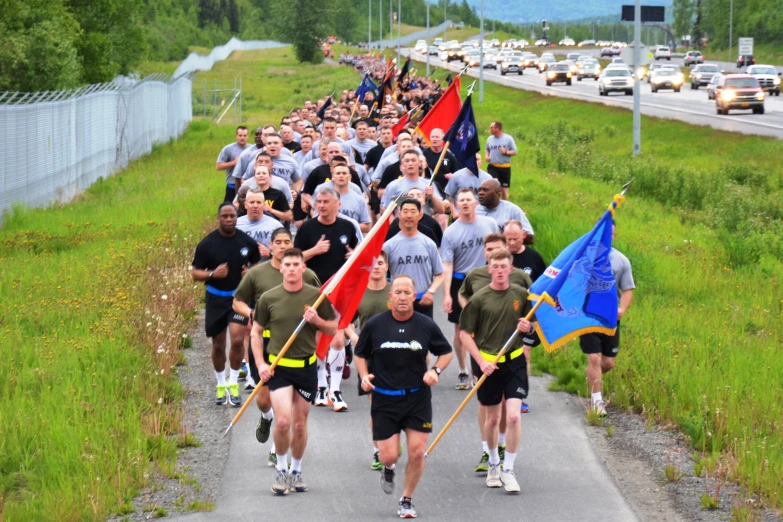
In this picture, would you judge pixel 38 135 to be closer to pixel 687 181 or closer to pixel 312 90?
pixel 687 181

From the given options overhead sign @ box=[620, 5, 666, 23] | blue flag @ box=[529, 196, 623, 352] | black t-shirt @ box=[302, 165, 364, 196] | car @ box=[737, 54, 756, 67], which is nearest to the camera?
blue flag @ box=[529, 196, 623, 352]

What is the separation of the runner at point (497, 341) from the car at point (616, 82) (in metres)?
58.6

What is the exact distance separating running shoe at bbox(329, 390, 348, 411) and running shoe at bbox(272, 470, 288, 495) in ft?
8.30

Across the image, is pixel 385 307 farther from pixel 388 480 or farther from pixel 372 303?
pixel 388 480

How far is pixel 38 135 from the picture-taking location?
2508cm

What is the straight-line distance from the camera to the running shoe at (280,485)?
9367 millimetres

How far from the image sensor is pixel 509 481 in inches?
371

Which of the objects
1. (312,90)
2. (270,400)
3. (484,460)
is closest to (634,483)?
(484,460)

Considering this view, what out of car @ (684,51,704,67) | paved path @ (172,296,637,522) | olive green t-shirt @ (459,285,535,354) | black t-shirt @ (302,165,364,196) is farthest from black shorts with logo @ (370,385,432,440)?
car @ (684,51,704,67)

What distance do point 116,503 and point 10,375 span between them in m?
3.20

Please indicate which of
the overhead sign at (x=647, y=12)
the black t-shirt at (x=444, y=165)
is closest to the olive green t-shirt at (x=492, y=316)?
the black t-shirt at (x=444, y=165)

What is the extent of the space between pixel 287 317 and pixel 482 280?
1.79 m

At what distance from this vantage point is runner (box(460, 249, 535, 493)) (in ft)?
31.6

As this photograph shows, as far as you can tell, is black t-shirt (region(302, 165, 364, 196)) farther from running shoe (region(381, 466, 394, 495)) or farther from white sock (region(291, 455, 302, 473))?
running shoe (region(381, 466, 394, 495))
